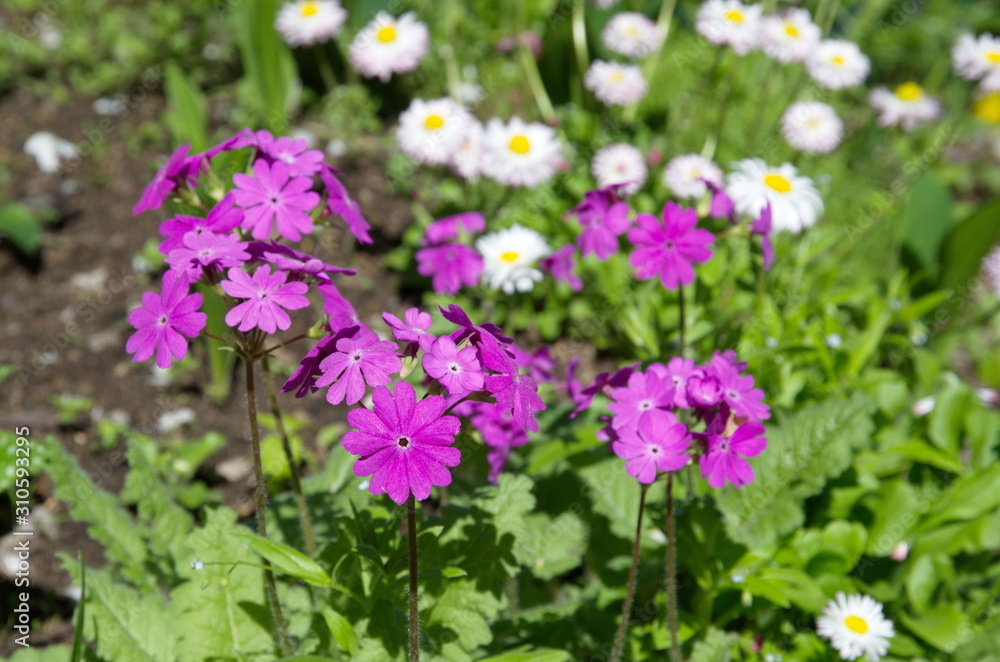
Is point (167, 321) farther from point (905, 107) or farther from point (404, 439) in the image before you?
point (905, 107)

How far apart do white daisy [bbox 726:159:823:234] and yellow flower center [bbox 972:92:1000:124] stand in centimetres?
286

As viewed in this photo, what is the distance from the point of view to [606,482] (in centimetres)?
231

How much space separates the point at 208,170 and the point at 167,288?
0.39 metres

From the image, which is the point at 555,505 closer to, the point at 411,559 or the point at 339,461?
the point at 339,461

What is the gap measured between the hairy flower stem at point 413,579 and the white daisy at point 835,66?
9.38ft

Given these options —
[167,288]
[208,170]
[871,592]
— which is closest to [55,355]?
[208,170]

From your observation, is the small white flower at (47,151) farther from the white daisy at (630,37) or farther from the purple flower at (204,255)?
the purple flower at (204,255)

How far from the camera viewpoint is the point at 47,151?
12.9ft

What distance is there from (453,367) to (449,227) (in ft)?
4.59

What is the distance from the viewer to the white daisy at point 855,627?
206 centimetres

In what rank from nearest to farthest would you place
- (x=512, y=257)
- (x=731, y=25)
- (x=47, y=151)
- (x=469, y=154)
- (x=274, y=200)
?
1. (x=274, y=200)
2. (x=512, y=257)
3. (x=469, y=154)
4. (x=731, y=25)
5. (x=47, y=151)

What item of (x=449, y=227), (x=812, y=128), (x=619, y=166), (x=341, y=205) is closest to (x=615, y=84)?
(x=619, y=166)

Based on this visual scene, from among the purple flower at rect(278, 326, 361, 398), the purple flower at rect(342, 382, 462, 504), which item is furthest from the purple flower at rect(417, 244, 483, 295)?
the purple flower at rect(342, 382, 462, 504)

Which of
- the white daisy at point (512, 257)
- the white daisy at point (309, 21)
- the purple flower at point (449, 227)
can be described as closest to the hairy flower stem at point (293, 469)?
the purple flower at point (449, 227)
